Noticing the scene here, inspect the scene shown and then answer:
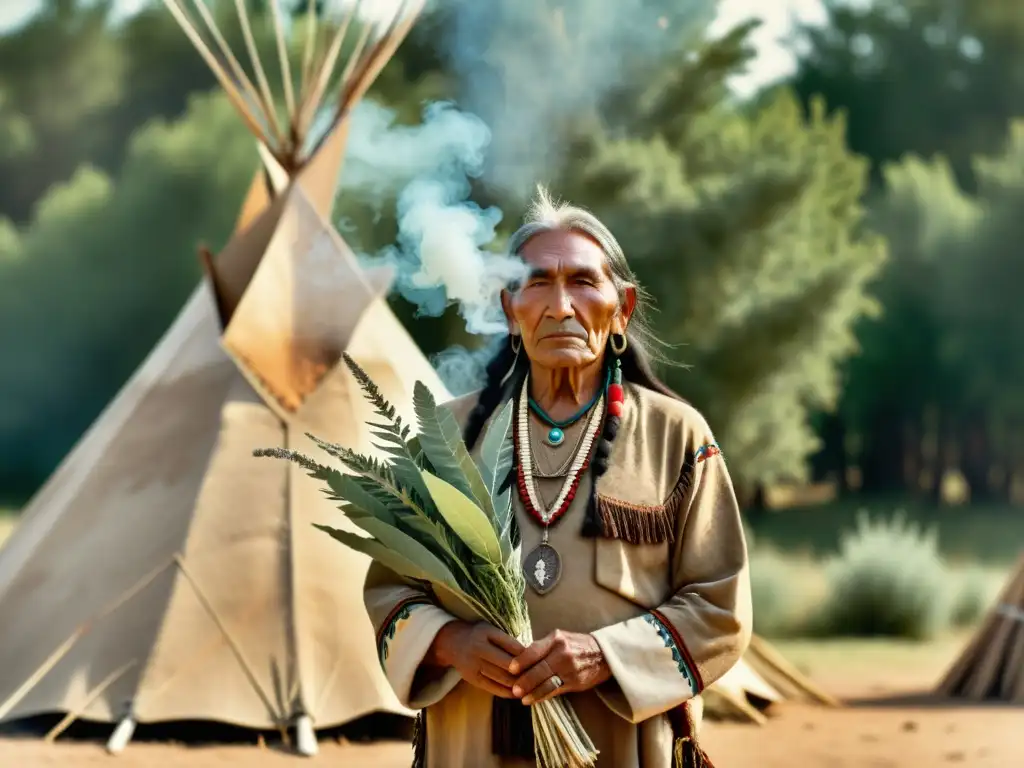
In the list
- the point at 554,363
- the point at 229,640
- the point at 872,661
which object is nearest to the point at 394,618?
the point at 554,363

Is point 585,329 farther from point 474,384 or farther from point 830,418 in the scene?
point 830,418

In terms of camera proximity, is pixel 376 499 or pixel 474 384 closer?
pixel 376 499

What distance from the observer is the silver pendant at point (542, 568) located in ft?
7.64

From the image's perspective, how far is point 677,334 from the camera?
450 inches

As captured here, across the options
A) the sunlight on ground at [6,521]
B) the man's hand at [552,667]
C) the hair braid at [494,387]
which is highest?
the sunlight on ground at [6,521]

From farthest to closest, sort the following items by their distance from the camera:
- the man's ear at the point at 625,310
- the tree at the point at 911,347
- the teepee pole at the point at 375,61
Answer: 1. the tree at the point at 911,347
2. the teepee pole at the point at 375,61
3. the man's ear at the point at 625,310

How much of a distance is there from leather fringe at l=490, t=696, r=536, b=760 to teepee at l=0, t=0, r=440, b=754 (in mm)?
3236

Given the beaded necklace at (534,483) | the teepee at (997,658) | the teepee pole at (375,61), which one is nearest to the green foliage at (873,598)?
the teepee at (997,658)

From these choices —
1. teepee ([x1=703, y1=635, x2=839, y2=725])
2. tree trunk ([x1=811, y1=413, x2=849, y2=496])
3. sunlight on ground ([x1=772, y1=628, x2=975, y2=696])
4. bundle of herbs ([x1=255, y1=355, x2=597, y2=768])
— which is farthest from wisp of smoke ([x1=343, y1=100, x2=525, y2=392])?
tree trunk ([x1=811, y1=413, x2=849, y2=496])

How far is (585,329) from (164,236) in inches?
493

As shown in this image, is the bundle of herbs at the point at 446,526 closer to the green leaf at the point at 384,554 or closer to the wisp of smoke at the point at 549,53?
the green leaf at the point at 384,554

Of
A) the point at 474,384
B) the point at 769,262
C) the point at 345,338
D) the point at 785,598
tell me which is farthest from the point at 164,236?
the point at 474,384

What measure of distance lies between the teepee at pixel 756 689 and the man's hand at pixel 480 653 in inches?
160

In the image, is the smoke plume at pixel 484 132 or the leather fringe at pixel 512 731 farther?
the smoke plume at pixel 484 132
